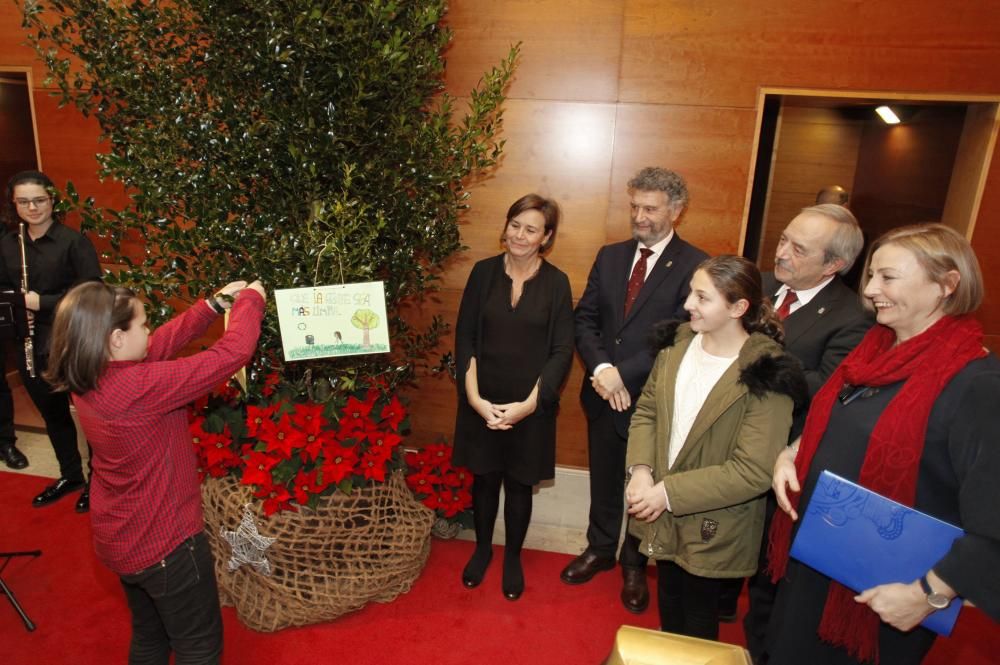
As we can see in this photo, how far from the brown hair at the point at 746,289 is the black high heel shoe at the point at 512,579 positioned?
167 centimetres

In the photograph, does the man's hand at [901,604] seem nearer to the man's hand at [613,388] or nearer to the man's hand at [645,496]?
the man's hand at [645,496]

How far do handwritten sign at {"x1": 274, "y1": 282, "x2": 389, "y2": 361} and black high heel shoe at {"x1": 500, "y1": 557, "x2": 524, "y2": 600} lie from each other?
4.56 ft

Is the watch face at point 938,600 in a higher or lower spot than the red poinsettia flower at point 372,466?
higher

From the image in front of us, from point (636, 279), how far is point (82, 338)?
2079 millimetres

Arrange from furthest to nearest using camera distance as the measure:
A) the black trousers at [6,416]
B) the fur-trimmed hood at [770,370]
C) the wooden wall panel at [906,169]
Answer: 1. the black trousers at [6,416]
2. the wooden wall panel at [906,169]
3. the fur-trimmed hood at [770,370]

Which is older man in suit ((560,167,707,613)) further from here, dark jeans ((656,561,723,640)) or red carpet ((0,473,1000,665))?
dark jeans ((656,561,723,640))

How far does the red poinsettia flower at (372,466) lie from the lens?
2561mm

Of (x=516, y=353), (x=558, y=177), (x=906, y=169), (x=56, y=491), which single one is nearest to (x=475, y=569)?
Result: (x=516, y=353)

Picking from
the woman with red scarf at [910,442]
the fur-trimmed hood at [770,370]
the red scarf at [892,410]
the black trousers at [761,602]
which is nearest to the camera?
the woman with red scarf at [910,442]

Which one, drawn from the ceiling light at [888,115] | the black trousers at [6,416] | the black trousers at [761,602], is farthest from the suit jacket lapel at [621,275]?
the black trousers at [6,416]

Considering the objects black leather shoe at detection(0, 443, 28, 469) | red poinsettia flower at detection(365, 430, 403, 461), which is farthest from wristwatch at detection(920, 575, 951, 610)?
black leather shoe at detection(0, 443, 28, 469)

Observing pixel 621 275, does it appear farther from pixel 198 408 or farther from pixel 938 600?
pixel 198 408

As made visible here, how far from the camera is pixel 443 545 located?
329cm

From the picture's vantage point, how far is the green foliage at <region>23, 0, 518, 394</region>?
80.5 inches
